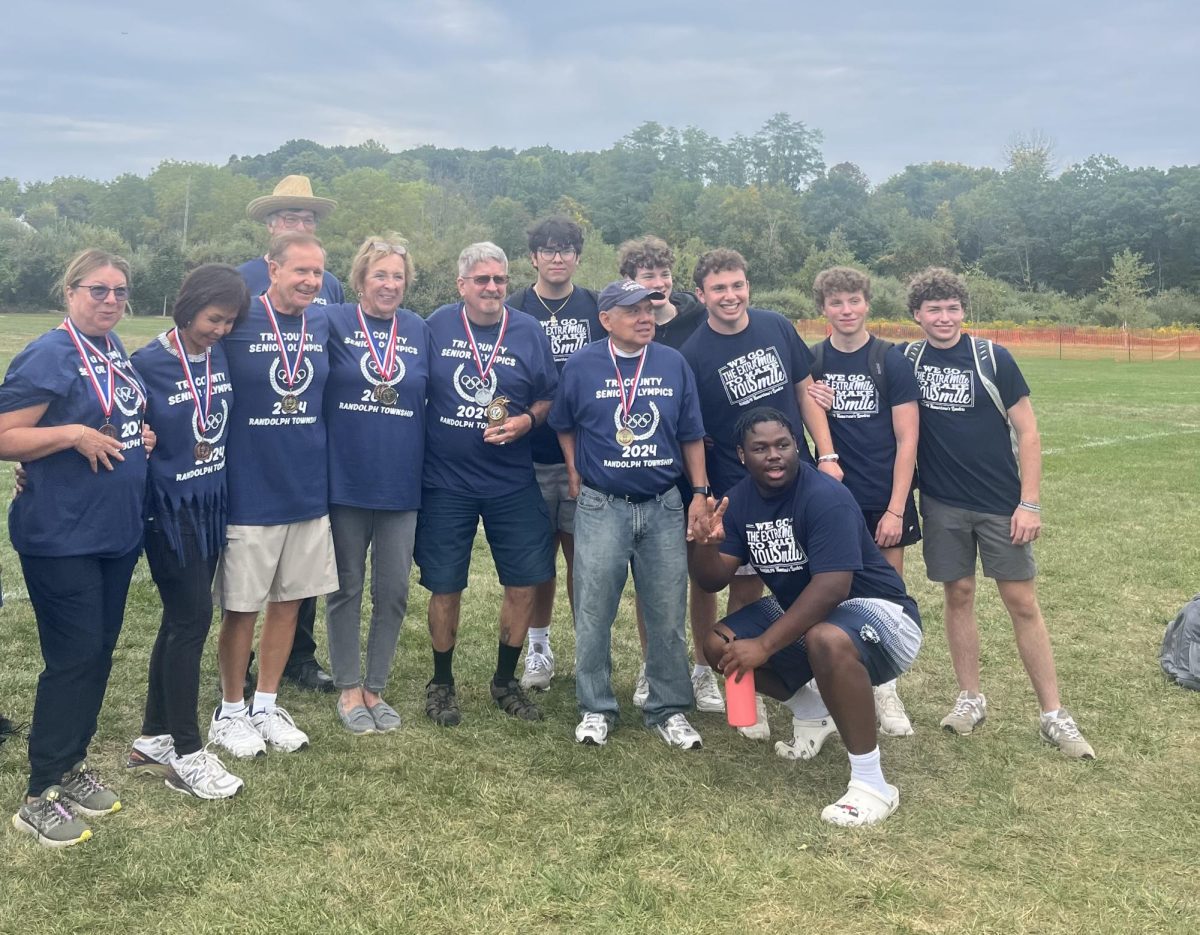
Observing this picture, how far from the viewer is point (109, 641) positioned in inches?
158

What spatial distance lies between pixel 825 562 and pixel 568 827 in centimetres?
146

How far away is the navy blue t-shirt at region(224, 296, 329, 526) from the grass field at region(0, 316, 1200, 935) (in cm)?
A: 115

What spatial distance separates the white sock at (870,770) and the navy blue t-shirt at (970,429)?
1.40 m

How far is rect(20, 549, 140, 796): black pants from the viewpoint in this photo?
3.74m

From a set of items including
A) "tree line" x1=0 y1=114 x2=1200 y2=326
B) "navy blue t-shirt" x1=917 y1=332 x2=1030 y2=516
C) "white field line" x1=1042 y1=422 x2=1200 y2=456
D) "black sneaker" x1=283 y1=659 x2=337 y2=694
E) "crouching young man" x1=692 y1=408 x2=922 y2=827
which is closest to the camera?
"crouching young man" x1=692 y1=408 x2=922 y2=827

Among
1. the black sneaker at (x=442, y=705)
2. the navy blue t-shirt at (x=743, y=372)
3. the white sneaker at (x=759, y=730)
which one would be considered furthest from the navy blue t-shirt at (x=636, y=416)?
the black sneaker at (x=442, y=705)

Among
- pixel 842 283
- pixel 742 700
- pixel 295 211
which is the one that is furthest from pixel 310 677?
pixel 842 283

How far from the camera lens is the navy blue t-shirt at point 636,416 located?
4.59 m

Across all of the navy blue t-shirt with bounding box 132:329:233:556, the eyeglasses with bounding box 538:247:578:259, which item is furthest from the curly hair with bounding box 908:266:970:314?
the navy blue t-shirt with bounding box 132:329:233:556

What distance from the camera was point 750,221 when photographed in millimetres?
92875

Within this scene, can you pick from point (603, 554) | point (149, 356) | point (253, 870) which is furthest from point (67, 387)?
point (603, 554)

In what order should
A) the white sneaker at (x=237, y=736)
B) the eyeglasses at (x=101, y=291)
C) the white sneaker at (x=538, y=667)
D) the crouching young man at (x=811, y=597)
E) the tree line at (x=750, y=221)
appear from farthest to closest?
the tree line at (x=750, y=221) → the white sneaker at (x=538, y=667) → the white sneaker at (x=237, y=736) → the crouching young man at (x=811, y=597) → the eyeglasses at (x=101, y=291)

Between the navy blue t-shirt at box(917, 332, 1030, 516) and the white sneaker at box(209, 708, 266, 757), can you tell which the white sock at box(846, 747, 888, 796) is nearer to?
the navy blue t-shirt at box(917, 332, 1030, 516)

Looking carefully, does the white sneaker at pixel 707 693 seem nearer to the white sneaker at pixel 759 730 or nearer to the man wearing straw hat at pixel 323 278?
the white sneaker at pixel 759 730
